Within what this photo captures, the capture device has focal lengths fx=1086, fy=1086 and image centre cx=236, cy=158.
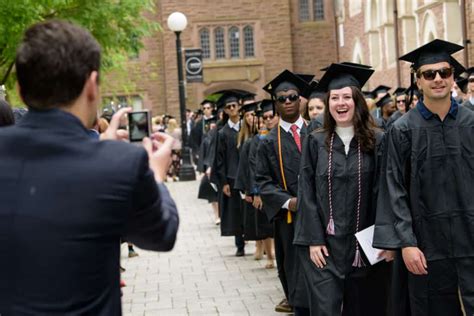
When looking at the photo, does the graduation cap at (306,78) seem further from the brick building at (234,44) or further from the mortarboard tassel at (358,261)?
the brick building at (234,44)

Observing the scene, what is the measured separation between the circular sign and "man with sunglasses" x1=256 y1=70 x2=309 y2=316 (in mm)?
21044

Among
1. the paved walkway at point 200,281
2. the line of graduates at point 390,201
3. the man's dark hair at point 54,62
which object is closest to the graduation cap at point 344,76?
the line of graduates at point 390,201

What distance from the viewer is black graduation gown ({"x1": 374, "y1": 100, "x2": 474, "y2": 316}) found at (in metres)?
6.21

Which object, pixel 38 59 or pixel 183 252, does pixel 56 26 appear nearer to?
pixel 38 59

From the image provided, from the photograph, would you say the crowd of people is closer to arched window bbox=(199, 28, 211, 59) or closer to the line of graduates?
the line of graduates

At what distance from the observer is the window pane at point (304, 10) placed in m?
48.7

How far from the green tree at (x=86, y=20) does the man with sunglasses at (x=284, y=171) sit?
6.62 metres

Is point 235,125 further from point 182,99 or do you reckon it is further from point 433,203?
point 182,99

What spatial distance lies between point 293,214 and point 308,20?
40.4 metres

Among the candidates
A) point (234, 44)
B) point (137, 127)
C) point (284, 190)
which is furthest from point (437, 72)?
point (234, 44)

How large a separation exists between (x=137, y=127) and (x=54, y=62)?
1.60 feet

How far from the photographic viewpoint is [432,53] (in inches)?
266

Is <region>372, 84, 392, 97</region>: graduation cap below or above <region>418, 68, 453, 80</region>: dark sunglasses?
above

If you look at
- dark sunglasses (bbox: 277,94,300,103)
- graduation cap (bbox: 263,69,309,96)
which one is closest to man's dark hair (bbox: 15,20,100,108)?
dark sunglasses (bbox: 277,94,300,103)
